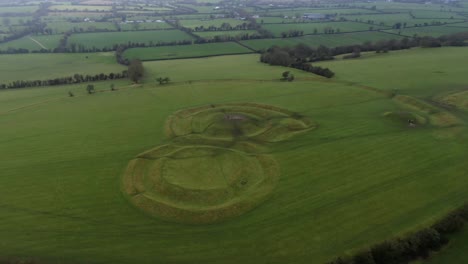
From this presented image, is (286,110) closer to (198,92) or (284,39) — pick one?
(198,92)

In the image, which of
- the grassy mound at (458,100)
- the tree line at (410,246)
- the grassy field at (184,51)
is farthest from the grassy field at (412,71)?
the tree line at (410,246)

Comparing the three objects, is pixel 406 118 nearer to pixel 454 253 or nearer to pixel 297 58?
pixel 454 253

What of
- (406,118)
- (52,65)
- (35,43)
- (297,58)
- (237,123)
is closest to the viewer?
(237,123)

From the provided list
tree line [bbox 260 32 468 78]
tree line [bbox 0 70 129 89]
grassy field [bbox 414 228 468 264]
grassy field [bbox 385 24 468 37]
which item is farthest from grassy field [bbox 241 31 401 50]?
grassy field [bbox 414 228 468 264]

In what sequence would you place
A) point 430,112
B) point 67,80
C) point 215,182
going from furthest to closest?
point 67,80
point 430,112
point 215,182

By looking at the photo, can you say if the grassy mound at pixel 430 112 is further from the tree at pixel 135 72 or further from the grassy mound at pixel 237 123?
the tree at pixel 135 72

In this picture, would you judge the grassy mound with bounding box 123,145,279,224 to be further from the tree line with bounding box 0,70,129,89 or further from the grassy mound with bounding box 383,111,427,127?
the tree line with bounding box 0,70,129,89

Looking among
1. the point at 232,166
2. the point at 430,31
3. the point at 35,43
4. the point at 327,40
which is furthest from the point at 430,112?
the point at 35,43
